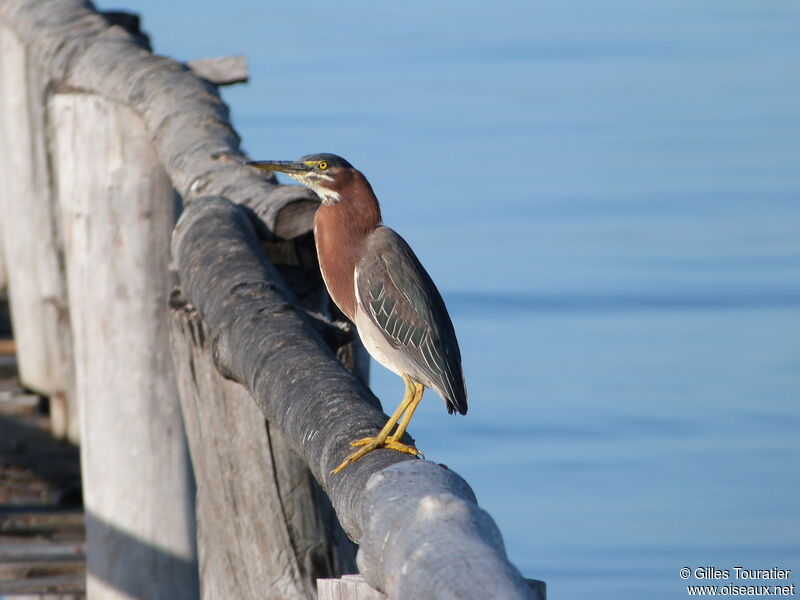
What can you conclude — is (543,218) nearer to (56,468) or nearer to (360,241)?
(56,468)

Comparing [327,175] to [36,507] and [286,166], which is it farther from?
[36,507]

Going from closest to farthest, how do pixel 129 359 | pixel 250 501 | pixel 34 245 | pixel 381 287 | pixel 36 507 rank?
pixel 381 287 < pixel 250 501 < pixel 129 359 < pixel 36 507 < pixel 34 245

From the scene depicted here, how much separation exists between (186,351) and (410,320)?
0.61 m

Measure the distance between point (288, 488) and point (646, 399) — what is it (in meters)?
5.42

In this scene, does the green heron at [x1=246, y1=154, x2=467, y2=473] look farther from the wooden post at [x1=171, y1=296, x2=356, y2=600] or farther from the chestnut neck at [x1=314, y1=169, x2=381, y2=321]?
the wooden post at [x1=171, y1=296, x2=356, y2=600]

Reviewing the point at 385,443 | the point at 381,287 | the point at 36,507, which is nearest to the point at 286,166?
the point at 381,287

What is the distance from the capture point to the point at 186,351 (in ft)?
11.3

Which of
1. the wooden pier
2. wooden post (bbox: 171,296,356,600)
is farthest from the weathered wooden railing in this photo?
the wooden pier

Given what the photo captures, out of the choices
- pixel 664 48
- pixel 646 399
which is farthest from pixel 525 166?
pixel 664 48

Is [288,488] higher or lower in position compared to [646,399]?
higher

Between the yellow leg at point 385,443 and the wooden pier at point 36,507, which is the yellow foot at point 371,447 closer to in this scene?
the yellow leg at point 385,443

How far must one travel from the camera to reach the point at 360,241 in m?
3.26

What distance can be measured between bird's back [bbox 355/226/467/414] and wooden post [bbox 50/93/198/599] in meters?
1.22

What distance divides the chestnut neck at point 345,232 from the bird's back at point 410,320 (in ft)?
0.15
